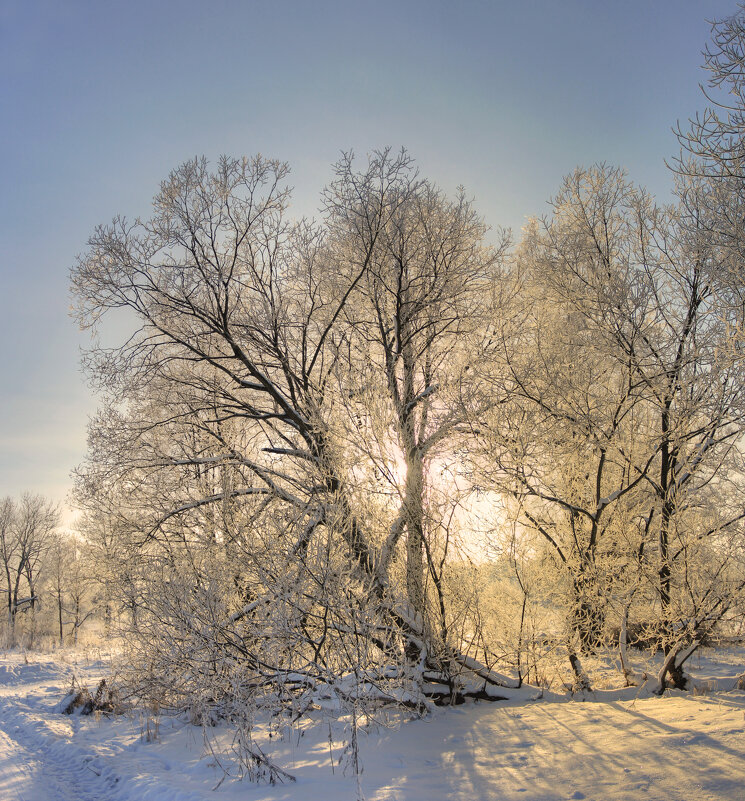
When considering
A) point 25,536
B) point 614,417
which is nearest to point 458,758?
point 614,417

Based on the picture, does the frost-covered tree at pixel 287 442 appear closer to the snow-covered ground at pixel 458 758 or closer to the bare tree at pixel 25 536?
the snow-covered ground at pixel 458 758

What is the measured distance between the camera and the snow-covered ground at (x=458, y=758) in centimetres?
388

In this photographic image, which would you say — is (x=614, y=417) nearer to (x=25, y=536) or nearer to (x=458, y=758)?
Result: (x=458, y=758)

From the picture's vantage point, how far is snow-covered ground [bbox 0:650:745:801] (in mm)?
3885

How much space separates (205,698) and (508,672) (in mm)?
4216

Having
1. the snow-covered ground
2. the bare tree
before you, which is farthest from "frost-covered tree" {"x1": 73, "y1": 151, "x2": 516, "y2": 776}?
the bare tree

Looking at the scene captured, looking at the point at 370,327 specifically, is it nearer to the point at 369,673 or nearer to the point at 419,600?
the point at 419,600

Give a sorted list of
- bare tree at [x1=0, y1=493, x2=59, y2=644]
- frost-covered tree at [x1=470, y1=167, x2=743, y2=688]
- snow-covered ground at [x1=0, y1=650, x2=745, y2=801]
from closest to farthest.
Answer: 1. snow-covered ground at [x1=0, y1=650, x2=745, y2=801]
2. frost-covered tree at [x1=470, y1=167, x2=743, y2=688]
3. bare tree at [x1=0, y1=493, x2=59, y2=644]

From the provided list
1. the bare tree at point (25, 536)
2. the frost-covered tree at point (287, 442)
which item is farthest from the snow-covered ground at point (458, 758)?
the bare tree at point (25, 536)

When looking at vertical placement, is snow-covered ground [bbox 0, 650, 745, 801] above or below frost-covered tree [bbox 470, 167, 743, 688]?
below

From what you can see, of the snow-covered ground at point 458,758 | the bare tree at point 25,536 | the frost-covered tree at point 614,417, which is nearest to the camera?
the snow-covered ground at point 458,758

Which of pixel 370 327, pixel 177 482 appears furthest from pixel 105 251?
pixel 370 327

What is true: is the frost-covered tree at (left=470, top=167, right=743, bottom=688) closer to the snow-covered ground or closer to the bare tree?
the snow-covered ground

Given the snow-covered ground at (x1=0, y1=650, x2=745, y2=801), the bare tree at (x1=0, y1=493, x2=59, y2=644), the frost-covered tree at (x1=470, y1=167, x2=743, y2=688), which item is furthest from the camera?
the bare tree at (x1=0, y1=493, x2=59, y2=644)
